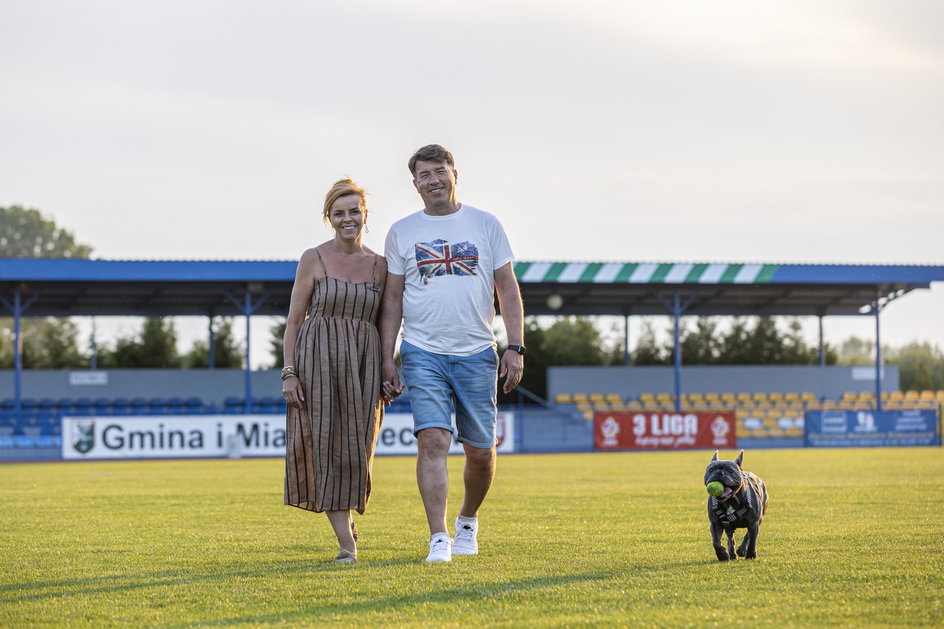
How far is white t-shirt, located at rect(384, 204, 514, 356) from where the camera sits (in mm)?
6082

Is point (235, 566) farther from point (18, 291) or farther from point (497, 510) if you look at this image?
point (18, 291)

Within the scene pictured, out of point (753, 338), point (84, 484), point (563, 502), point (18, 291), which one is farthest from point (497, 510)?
point (753, 338)

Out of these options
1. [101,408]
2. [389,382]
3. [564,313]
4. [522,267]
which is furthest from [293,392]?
[564,313]

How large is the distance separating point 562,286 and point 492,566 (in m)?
28.2

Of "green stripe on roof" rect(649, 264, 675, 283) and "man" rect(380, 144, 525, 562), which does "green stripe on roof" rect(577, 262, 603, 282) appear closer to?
"green stripe on roof" rect(649, 264, 675, 283)

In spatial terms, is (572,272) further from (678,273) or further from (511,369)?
(511,369)

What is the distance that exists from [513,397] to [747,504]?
34.8m

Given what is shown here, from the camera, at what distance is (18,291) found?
31281 millimetres

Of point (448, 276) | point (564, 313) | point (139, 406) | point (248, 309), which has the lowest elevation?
point (139, 406)

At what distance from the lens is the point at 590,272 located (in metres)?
31.3

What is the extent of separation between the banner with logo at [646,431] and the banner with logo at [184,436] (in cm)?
456

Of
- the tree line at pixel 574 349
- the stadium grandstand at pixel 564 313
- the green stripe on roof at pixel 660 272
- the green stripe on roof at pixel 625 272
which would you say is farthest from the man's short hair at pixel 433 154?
the tree line at pixel 574 349

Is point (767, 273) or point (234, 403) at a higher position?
point (767, 273)

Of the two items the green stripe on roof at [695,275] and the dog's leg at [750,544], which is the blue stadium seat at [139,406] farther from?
the dog's leg at [750,544]
